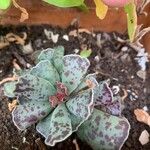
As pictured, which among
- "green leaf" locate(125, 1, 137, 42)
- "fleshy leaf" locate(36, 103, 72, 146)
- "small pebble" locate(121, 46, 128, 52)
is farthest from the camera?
"small pebble" locate(121, 46, 128, 52)

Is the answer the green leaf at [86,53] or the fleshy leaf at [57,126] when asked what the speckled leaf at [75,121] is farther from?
the green leaf at [86,53]

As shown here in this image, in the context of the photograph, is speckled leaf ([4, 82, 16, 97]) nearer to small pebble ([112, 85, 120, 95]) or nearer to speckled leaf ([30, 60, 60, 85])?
speckled leaf ([30, 60, 60, 85])

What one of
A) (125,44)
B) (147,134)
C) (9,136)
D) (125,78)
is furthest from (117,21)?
(9,136)

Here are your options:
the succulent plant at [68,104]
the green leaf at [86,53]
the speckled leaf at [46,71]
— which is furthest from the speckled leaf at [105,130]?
the green leaf at [86,53]

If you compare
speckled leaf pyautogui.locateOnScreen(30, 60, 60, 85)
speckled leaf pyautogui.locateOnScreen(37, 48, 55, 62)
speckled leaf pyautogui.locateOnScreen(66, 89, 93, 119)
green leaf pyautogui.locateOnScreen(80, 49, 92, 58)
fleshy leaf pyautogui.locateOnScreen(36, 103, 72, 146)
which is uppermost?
speckled leaf pyautogui.locateOnScreen(37, 48, 55, 62)

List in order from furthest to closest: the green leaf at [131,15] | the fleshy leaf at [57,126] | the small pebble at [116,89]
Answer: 1. the small pebble at [116,89]
2. the green leaf at [131,15]
3. the fleshy leaf at [57,126]

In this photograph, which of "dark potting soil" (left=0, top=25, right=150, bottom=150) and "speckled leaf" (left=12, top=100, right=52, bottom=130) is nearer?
"speckled leaf" (left=12, top=100, right=52, bottom=130)

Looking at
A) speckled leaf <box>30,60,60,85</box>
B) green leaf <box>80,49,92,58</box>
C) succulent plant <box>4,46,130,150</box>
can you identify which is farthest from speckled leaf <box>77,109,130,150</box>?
green leaf <box>80,49,92,58</box>

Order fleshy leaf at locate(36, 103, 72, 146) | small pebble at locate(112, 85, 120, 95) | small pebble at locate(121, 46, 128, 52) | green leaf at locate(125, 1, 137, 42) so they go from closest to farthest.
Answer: fleshy leaf at locate(36, 103, 72, 146) < green leaf at locate(125, 1, 137, 42) < small pebble at locate(112, 85, 120, 95) < small pebble at locate(121, 46, 128, 52)
